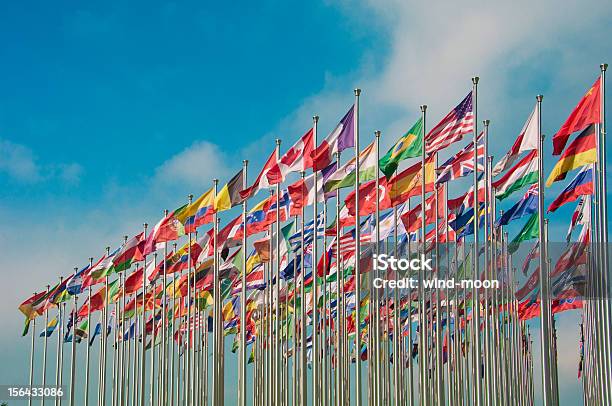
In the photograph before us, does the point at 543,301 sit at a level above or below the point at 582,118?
below

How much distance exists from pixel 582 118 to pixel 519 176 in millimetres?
3744

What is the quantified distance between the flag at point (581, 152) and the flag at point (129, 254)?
17.1 m

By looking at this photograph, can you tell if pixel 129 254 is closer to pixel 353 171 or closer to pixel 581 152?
pixel 353 171

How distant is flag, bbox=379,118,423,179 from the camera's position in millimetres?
23562

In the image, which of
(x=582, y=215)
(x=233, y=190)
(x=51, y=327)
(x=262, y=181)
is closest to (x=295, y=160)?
(x=262, y=181)

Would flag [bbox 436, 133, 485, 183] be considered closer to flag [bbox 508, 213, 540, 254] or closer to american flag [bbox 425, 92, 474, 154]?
american flag [bbox 425, 92, 474, 154]

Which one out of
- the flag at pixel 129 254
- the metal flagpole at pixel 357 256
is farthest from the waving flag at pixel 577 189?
the flag at pixel 129 254

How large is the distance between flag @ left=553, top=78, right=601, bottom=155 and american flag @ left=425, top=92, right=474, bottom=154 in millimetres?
2445

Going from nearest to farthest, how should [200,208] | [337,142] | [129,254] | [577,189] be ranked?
[337,142]
[577,189]
[200,208]
[129,254]

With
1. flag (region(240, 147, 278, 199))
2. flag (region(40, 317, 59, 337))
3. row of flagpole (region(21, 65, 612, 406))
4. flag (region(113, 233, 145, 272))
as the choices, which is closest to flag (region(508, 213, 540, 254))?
row of flagpole (region(21, 65, 612, 406))

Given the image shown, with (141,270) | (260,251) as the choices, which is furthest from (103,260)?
(260,251)

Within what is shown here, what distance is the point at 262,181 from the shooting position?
26312 millimetres

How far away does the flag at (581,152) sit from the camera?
855 inches

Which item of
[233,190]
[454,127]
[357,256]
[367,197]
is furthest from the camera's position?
[233,190]
